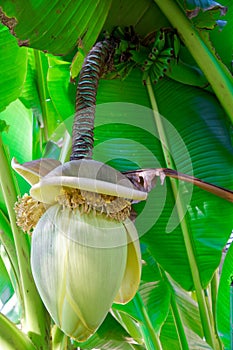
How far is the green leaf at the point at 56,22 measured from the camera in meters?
0.56

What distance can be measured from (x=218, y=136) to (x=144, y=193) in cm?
36

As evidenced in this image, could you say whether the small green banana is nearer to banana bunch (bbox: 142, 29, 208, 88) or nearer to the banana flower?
banana bunch (bbox: 142, 29, 208, 88)

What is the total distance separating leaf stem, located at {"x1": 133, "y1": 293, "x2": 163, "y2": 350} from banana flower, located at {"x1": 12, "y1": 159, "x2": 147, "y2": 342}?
1.19 feet

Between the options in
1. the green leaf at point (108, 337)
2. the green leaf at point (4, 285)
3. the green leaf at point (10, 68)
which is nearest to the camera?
the green leaf at point (10, 68)

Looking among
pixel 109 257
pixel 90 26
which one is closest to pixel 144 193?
pixel 109 257

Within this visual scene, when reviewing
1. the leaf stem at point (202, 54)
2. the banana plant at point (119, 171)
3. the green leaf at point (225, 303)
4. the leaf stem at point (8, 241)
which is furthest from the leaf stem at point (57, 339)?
the leaf stem at point (202, 54)

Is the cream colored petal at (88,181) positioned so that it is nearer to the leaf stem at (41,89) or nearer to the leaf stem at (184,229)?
the leaf stem at (184,229)

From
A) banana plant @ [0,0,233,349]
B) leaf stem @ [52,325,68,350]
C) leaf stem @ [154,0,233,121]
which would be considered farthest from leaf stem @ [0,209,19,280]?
leaf stem @ [154,0,233,121]

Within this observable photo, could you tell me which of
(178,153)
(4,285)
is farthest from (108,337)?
(178,153)

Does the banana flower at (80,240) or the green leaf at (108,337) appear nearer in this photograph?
the banana flower at (80,240)

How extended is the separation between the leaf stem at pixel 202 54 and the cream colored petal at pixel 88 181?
26 centimetres

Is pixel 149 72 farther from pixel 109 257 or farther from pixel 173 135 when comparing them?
pixel 109 257

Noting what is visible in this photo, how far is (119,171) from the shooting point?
0.63m

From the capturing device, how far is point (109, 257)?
0.47 meters
